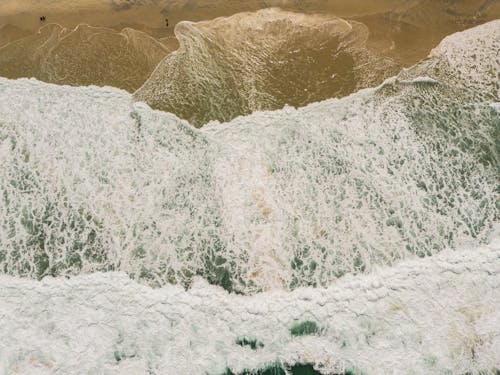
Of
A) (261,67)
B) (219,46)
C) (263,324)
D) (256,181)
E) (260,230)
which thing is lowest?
(263,324)

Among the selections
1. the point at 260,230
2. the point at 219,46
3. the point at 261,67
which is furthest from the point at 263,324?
the point at 219,46

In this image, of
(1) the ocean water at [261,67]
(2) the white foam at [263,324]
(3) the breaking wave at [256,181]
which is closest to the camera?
(2) the white foam at [263,324]

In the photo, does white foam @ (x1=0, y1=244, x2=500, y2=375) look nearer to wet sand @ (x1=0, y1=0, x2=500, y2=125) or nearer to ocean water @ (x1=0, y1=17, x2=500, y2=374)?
ocean water @ (x1=0, y1=17, x2=500, y2=374)

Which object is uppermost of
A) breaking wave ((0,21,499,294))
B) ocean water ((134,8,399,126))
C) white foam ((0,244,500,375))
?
ocean water ((134,8,399,126))

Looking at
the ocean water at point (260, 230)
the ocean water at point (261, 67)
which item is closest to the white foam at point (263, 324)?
the ocean water at point (260, 230)

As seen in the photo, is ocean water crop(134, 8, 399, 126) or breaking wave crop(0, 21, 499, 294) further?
ocean water crop(134, 8, 399, 126)

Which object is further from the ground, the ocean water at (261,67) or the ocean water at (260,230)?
the ocean water at (261,67)

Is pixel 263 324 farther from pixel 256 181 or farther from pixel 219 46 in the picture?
pixel 219 46

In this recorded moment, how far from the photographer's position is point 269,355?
2346mm

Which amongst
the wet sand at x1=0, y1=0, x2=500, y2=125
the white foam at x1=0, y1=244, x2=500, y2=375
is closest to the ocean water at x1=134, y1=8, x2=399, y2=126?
the wet sand at x1=0, y1=0, x2=500, y2=125

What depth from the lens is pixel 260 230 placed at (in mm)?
2523

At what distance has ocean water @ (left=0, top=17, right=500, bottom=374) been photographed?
237 cm

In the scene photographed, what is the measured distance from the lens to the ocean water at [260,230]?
2.37 m

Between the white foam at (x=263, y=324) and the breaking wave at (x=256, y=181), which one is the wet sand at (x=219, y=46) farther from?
the white foam at (x=263, y=324)
